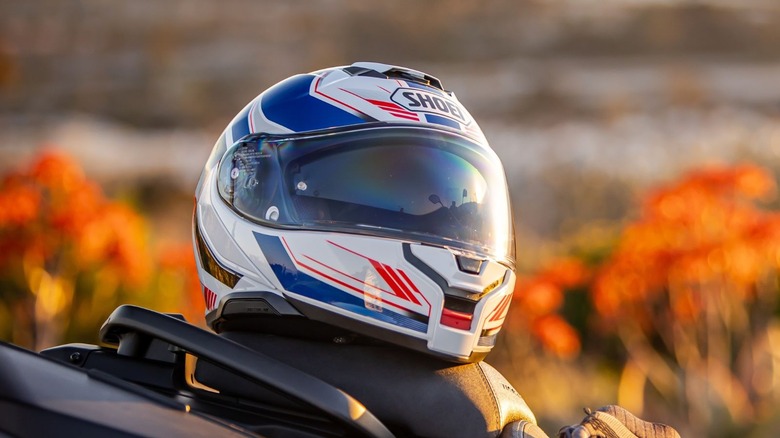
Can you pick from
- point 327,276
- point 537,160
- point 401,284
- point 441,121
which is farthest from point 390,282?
point 537,160

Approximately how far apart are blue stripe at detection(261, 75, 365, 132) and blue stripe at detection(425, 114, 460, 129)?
0.54 feet

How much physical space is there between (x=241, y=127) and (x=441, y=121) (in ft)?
1.56

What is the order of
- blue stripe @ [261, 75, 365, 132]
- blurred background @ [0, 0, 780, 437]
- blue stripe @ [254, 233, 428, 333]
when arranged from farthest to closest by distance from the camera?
blurred background @ [0, 0, 780, 437] → blue stripe @ [261, 75, 365, 132] → blue stripe @ [254, 233, 428, 333]

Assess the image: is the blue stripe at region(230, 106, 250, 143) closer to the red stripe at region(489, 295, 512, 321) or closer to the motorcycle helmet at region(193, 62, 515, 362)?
the motorcycle helmet at region(193, 62, 515, 362)

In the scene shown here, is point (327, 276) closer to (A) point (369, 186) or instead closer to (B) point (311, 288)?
(B) point (311, 288)

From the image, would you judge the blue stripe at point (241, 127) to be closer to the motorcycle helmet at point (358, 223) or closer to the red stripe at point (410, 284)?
the motorcycle helmet at point (358, 223)

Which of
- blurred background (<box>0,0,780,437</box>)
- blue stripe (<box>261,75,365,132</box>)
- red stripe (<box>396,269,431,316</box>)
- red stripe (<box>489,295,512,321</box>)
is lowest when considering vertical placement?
blurred background (<box>0,0,780,437</box>)

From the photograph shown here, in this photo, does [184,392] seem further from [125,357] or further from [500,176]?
[500,176]

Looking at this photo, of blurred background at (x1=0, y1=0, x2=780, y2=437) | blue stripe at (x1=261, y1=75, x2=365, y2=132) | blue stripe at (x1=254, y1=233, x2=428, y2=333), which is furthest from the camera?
blurred background at (x1=0, y1=0, x2=780, y2=437)

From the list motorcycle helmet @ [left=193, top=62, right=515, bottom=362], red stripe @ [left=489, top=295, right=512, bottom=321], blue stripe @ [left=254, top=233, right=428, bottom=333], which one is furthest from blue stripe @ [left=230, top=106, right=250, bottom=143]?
red stripe @ [left=489, top=295, right=512, bottom=321]

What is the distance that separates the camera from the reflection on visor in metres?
2.27

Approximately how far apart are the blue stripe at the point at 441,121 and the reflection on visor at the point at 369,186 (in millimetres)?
37

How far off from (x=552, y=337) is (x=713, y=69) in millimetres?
26615

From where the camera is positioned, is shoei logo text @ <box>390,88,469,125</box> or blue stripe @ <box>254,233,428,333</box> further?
shoei logo text @ <box>390,88,469,125</box>
